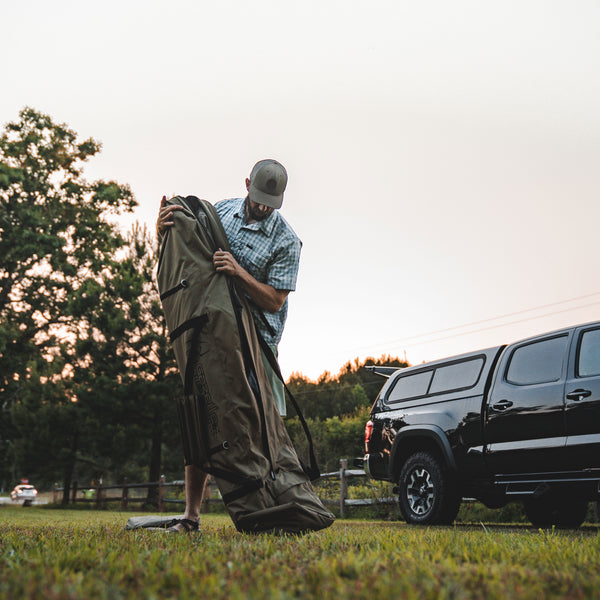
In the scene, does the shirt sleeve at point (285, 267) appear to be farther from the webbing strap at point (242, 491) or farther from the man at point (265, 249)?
the webbing strap at point (242, 491)

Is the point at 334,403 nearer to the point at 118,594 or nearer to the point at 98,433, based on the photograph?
the point at 98,433

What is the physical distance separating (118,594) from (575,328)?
596 centimetres

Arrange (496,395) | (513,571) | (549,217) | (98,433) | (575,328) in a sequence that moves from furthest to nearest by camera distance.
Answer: (98,433)
(549,217)
(496,395)
(575,328)
(513,571)

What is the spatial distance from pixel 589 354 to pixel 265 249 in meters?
3.70

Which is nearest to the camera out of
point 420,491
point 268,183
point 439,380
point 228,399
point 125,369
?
point 228,399

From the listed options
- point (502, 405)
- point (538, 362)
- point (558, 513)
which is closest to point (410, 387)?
point (502, 405)

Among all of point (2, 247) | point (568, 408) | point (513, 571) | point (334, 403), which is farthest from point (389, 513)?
point (334, 403)

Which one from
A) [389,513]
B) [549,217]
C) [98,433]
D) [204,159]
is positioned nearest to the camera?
[389,513]

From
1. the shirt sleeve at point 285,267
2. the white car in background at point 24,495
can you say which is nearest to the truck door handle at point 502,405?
the shirt sleeve at point 285,267

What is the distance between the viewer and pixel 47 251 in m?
25.3

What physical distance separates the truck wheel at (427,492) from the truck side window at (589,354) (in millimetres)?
1963

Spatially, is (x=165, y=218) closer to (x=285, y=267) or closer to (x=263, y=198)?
(x=263, y=198)

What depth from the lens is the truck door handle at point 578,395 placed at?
613cm

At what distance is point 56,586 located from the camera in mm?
1775
